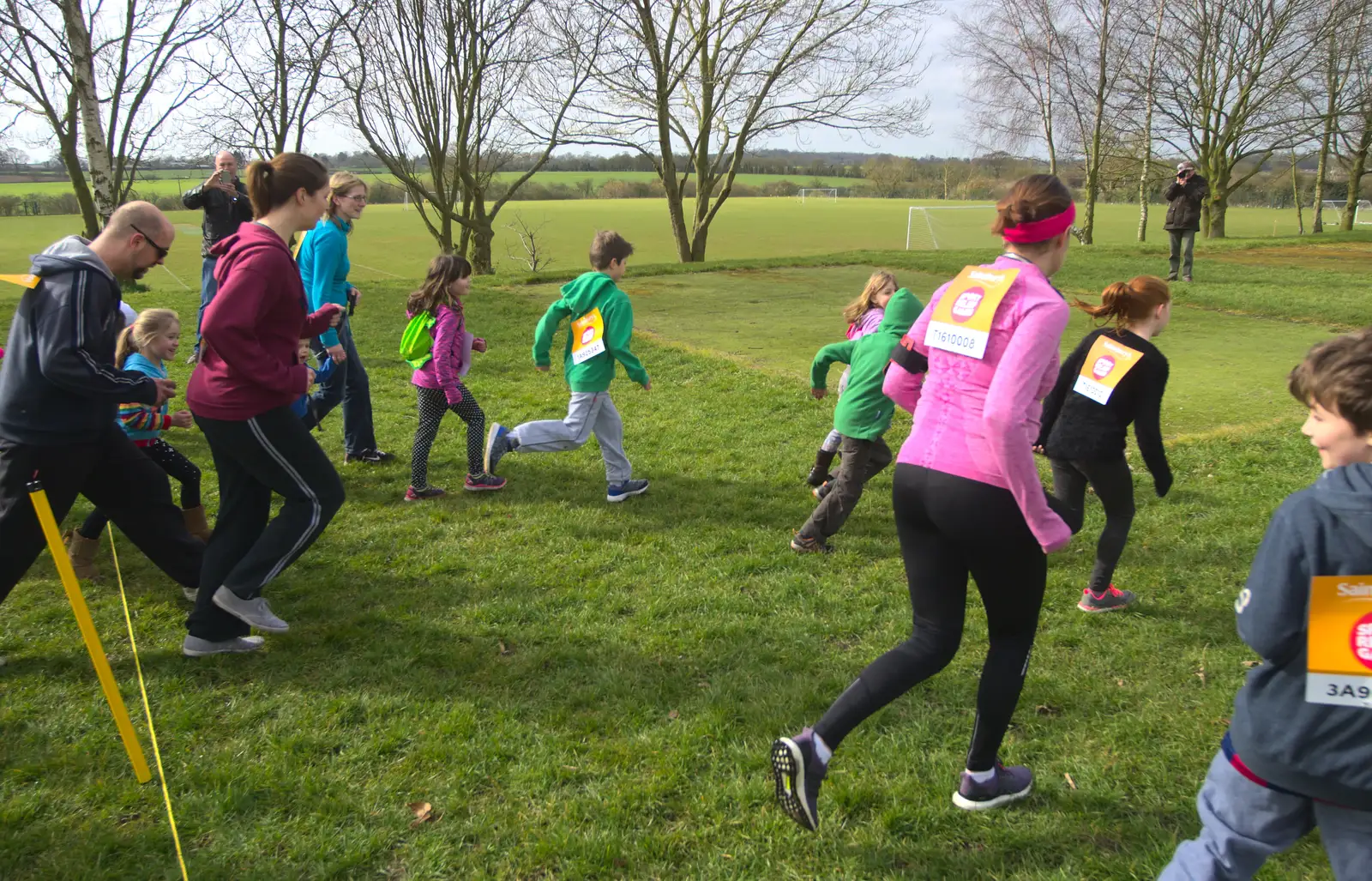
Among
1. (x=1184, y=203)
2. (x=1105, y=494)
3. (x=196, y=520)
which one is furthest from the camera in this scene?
(x=1184, y=203)

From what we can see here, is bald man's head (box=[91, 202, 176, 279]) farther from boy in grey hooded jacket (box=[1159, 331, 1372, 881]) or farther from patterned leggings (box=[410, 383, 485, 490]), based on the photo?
boy in grey hooded jacket (box=[1159, 331, 1372, 881])

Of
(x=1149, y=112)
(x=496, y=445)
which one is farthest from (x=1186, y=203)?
(x=1149, y=112)

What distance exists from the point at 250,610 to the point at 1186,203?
15746 mm

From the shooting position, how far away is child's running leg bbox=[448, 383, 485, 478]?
5844 millimetres

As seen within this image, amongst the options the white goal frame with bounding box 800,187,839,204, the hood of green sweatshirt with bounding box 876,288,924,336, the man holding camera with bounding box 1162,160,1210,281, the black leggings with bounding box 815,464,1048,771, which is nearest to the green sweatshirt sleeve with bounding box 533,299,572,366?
the hood of green sweatshirt with bounding box 876,288,924,336

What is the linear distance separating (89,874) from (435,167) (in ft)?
78.3

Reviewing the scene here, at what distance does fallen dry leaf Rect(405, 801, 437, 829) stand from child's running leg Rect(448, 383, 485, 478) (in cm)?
326

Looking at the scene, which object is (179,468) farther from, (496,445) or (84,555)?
(496,445)

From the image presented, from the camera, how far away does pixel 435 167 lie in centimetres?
2409

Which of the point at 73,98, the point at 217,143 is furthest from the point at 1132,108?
the point at 73,98

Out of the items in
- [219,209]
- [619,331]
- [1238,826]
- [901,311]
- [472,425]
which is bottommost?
[1238,826]

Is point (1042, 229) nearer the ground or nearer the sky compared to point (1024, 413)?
nearer the sky

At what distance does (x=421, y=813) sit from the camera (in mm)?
2887

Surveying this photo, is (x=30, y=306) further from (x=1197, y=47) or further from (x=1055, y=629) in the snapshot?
(x=1197, y=47)
